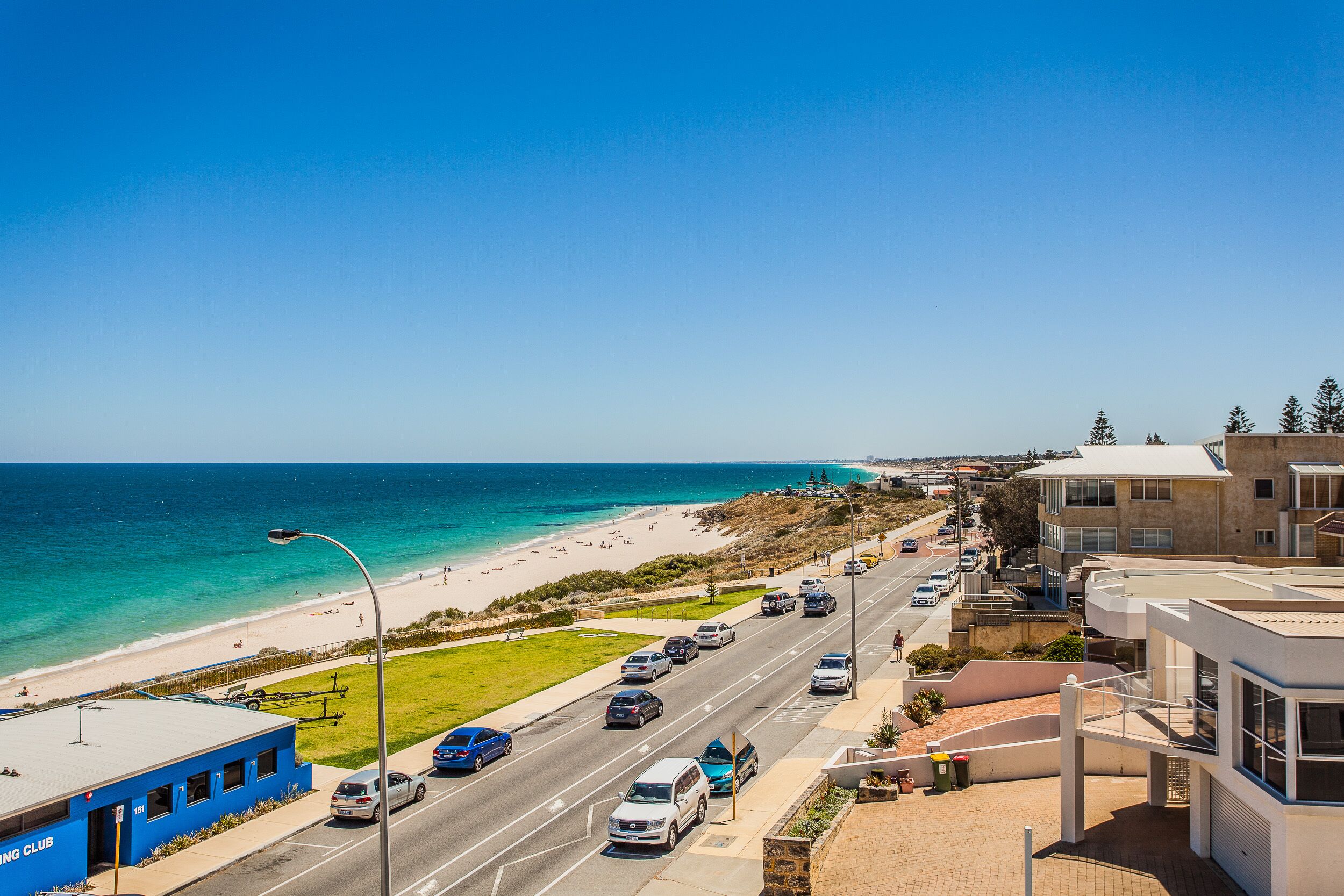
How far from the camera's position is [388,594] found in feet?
257

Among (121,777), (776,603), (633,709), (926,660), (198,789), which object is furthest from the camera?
(776,603)

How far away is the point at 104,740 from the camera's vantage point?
22953mm

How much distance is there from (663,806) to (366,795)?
8.29m

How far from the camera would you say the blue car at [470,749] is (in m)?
27.1

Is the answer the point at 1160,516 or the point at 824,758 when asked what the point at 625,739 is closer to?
the point at 824,758

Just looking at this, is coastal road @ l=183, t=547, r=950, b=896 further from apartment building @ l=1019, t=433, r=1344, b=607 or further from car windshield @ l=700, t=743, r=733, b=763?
apartment building @ l=1019, t=433, r=1344, b=607

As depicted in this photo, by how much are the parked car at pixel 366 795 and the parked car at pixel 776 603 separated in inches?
1308

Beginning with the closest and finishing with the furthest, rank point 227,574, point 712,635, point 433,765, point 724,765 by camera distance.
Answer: point 724,765 < point 433,765 < point 712,635 < point 227,574

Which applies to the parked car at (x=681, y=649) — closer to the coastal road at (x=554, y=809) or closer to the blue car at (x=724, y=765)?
the coastal road at (x=554, y=809)

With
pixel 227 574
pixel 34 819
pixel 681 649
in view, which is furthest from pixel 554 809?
pixel 227 574

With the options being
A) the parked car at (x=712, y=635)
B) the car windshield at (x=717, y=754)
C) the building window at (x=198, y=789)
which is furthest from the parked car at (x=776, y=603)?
the building window at (x=198, y=789)

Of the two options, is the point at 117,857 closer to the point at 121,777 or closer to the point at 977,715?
the point at 121,777

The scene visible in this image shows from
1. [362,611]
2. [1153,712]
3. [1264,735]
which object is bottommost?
[362,611]

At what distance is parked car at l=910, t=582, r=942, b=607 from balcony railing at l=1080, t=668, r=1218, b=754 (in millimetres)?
37458
